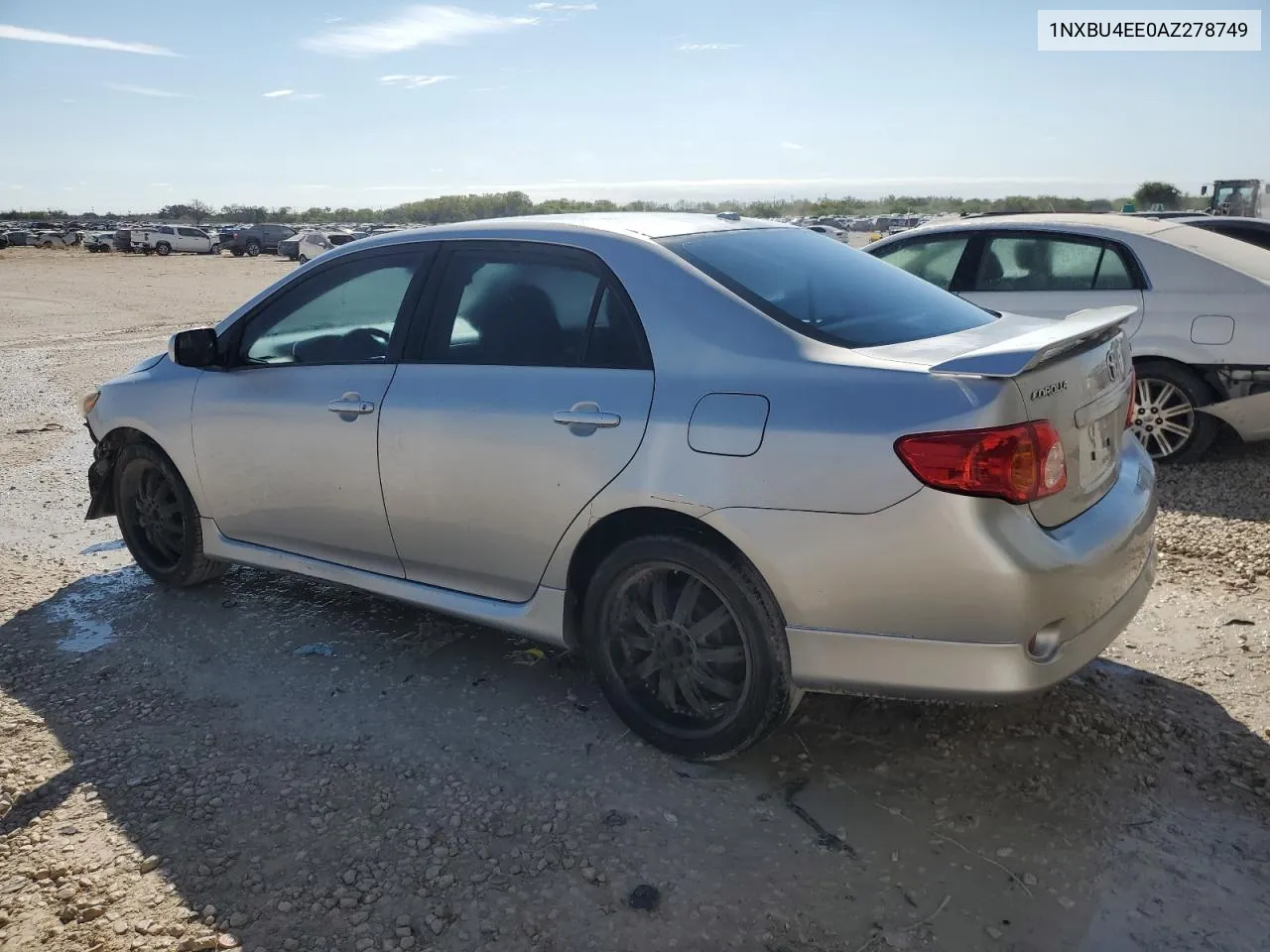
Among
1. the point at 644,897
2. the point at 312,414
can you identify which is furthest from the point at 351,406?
the point at 644,897

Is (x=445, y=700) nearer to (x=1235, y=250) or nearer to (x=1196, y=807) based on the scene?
(x=1196, y=807)

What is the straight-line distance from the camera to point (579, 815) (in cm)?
315

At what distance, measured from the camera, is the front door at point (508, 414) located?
3.42m

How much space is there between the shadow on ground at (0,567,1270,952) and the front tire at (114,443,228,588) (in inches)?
30.9

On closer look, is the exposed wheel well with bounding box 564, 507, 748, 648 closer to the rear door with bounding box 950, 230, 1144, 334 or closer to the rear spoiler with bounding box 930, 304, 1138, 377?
the rear spoiler with bounding box 930, 304, 1138, 377

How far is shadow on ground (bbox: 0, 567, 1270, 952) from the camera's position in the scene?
2.68 metres

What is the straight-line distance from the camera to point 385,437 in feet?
12.9

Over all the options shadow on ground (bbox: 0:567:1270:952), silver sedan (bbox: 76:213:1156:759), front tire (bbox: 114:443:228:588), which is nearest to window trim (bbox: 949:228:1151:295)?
silver sedan (bbox: 76:213:1156:759)

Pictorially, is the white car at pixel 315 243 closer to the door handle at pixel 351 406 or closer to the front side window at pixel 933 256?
the front side window at pixel 933 256

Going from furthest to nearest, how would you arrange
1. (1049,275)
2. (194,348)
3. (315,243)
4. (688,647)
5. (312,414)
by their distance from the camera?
(315,243) → (1049,275) → (194,348) → (312,414) → (688,647)

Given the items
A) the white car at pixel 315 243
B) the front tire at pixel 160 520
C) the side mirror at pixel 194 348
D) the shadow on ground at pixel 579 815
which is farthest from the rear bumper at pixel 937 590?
the white car at pixel 315 243

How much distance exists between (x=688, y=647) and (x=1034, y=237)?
5099mm

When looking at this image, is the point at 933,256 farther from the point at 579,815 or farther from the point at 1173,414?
the point at 579,815

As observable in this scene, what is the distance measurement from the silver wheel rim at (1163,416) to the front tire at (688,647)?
461cm
